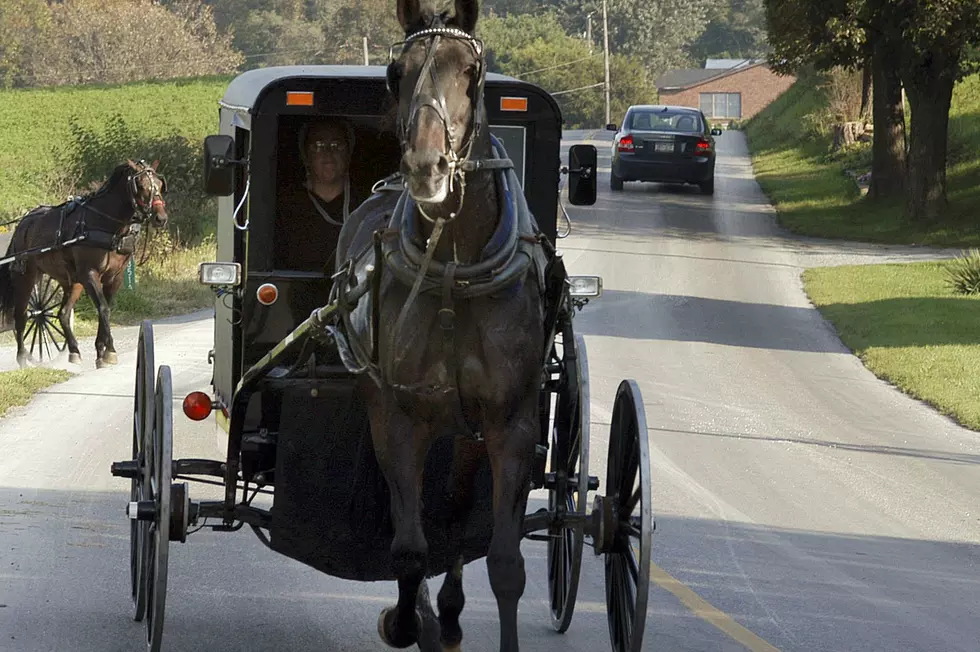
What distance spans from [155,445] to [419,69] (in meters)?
2.36

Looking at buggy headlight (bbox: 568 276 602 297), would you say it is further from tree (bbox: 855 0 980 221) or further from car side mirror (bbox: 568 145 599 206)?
tree (bbox: 855 0 980 221)

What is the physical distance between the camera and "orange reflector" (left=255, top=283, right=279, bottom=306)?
23.8 ft

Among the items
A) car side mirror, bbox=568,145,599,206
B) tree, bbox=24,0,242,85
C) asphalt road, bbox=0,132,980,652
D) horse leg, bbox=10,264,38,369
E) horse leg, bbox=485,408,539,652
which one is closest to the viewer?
horse leg, bbox=485,408,539,652

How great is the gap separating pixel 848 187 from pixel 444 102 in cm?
3406

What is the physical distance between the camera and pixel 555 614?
23.3ft

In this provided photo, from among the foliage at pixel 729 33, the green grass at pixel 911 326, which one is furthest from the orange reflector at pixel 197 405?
the foliage at pixel 729 33

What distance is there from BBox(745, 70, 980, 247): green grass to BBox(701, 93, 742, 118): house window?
4789 centimetres

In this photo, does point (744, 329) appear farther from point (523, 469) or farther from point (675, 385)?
point (523, 469)

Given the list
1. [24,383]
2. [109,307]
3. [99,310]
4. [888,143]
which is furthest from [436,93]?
[888,143]

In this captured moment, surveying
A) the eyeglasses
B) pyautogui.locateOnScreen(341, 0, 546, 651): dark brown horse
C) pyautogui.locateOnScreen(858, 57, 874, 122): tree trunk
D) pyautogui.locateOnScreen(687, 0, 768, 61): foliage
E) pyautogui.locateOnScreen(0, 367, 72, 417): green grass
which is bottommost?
pyautogui.locateOnScreen(0, 367, 72, 417): green grass

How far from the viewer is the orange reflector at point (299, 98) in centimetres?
712

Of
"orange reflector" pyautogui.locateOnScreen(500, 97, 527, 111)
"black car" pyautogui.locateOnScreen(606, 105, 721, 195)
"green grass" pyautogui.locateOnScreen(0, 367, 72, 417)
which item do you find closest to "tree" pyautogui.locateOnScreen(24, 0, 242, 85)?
"black car" pyautogui.locateOnScreen(606, 105, 721, 195)

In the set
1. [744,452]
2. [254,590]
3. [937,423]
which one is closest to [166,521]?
[254,590]

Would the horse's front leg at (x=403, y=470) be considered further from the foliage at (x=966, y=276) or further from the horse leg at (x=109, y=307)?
the foliage at (x=966, y=276)
